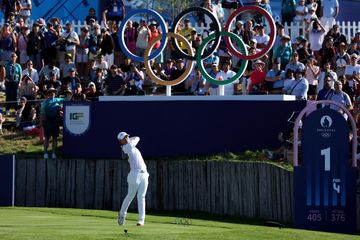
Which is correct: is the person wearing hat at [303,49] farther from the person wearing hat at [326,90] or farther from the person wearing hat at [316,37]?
the person wearing hat at [326,90]

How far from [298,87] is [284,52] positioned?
254 centimetres

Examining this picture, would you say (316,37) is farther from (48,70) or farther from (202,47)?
(48,70)

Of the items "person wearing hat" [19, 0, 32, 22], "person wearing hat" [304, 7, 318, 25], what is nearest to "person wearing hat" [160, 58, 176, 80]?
"person wearing hat" [304, 7, 318, 25]

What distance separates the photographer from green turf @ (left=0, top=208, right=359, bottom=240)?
21500 millimetres

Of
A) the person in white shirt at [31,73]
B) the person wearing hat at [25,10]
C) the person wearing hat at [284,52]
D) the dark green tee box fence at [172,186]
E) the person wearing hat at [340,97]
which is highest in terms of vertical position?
the person wearing hat at [25,10]

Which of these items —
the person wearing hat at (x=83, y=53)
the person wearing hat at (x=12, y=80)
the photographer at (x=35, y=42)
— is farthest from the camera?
the person wearing hat at (x=83, y=53)

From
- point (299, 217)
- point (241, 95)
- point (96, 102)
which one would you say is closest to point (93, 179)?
point (96, 102)

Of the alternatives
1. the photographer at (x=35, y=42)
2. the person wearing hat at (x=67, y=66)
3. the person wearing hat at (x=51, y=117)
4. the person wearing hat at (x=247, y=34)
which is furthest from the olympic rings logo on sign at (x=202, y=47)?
the photographer at (x=35, y=42)

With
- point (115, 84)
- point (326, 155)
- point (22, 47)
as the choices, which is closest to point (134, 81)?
point (115, 84)

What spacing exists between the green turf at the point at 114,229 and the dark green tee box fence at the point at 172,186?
54.2 inches

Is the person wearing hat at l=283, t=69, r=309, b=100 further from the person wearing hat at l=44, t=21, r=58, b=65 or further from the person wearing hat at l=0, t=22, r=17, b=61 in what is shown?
the person wearing hat at l=0, t=22, r=17, b=61

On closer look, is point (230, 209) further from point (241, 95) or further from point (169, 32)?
point (169, 32)

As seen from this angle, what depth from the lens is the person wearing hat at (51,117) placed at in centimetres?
3139

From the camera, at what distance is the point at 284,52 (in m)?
33.3
